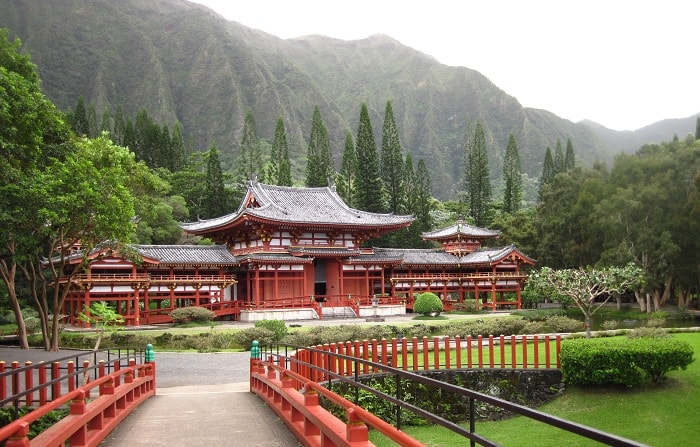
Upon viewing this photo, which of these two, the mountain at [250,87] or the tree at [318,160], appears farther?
the mountain at [250,87]

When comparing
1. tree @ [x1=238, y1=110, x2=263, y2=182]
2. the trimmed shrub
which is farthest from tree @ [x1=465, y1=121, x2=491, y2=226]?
the trimmed shrub

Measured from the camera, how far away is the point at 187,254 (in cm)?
3600

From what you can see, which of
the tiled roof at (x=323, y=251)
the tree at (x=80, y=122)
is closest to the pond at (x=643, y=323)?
the tiled roof at (x=323, y=251)

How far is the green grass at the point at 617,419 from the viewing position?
10484mm

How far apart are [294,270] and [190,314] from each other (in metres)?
8.93

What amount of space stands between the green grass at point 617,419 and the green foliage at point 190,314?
21.4m

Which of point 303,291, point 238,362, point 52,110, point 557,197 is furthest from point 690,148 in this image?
point 52,110

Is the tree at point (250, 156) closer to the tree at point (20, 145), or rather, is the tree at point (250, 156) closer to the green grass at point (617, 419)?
the tree at point (20, 145)

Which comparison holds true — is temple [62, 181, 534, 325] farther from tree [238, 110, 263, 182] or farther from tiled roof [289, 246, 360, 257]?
tree [238, 110, 263, 182]

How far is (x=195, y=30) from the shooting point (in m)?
149

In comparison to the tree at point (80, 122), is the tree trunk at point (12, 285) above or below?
below

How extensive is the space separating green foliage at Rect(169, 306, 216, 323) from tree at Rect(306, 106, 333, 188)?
30910mm

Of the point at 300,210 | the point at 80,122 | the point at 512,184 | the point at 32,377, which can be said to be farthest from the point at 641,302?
the point at 80,122

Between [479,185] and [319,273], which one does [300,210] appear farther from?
[479,185]
